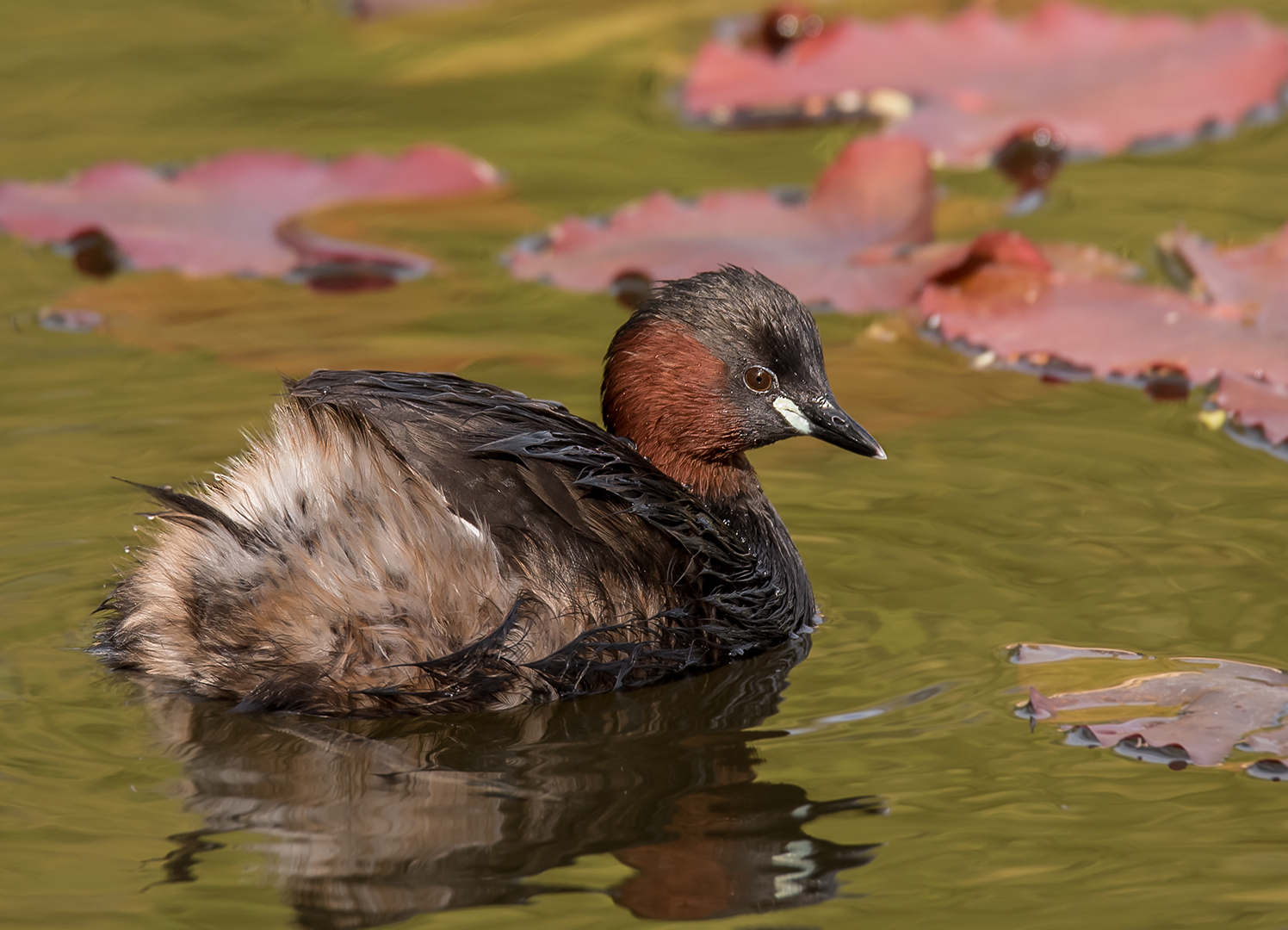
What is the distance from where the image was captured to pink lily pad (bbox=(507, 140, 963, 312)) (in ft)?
22.8

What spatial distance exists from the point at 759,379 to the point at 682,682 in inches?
36.8

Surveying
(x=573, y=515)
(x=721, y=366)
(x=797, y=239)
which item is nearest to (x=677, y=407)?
(x=721, y=366)

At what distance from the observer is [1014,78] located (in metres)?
8.56

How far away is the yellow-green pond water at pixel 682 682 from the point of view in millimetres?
3707

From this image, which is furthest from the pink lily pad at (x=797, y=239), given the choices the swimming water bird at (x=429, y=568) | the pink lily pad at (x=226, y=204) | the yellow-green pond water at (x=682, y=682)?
the swimming water bird at (x=429, y=568)

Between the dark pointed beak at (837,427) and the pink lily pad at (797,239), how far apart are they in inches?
64.9

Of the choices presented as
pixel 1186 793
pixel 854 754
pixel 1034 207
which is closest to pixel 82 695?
pixel 854 754

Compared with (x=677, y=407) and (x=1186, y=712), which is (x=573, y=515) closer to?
(x=677, y=407)

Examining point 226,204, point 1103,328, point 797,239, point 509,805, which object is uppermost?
point 226,204

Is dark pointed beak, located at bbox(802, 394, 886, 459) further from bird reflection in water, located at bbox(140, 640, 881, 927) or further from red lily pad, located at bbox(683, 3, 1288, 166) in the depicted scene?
red lily pad, located at bbox(683, 3, 1288, 166)

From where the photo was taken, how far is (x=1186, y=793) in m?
4.05

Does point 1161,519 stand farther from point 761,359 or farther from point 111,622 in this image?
point 111,622

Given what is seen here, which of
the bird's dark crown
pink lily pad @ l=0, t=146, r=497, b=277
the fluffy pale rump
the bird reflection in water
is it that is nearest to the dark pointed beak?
the bird's dark crown

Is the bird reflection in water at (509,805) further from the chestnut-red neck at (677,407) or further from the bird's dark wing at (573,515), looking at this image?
the chestnut-red neck at (677,407)
